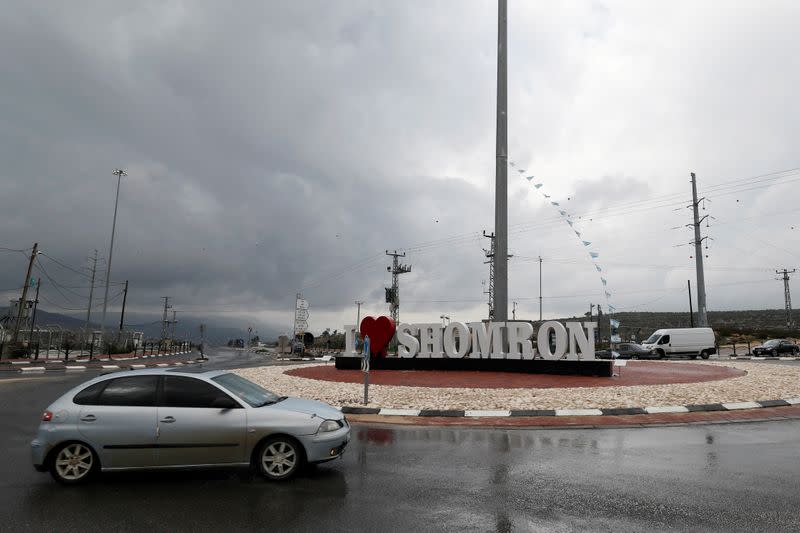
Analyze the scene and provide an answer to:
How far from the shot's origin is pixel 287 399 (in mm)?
7770

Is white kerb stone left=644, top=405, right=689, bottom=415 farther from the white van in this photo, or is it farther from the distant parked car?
the distant parked car

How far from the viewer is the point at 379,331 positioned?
2539cm

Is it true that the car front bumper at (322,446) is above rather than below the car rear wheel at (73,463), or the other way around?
above

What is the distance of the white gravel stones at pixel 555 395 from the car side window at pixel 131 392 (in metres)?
7.45

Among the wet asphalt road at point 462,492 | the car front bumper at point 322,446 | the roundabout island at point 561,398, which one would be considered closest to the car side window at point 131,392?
the wet asphalt road at point 462,492

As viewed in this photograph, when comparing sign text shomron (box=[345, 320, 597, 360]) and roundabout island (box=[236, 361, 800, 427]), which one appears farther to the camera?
sign text shomron (box=[345, 320, 597, 360])

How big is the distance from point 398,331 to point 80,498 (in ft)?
68.5

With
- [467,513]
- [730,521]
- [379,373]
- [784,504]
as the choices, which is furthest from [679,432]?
[379,373]

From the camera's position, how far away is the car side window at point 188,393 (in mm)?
6707

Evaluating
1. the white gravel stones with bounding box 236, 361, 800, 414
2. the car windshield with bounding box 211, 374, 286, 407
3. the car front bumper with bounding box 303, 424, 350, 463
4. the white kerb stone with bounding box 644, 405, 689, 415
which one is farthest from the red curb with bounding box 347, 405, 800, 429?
the car front bumper with bounding box 303, 424, 350, 463

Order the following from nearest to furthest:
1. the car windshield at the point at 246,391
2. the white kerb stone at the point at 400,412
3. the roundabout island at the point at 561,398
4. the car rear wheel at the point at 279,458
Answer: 1. the car rear wheel at the point at 279,458
2. the car windshield at the point at 246,391
3. the roundabout island at the point at 561,398
4. the white kerb stone at the point at 400,412

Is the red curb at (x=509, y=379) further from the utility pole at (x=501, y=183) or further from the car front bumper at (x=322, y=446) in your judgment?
the car front bumper at (x=322, y=446)

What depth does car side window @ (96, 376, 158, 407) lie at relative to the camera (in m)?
6.68

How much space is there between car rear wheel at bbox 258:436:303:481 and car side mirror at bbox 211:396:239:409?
2.24 ft
